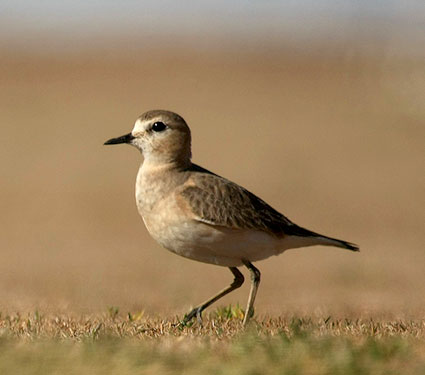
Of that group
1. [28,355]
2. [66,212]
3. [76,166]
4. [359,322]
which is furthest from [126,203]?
[28,355]

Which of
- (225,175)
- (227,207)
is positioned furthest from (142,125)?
(225,175)

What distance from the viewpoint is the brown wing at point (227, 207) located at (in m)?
7.31

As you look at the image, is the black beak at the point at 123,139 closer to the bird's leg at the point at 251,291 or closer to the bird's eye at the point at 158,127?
the bird's eye at the point at 158,127

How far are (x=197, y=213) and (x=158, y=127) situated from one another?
1.06 m

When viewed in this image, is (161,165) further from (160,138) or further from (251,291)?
(251,291)

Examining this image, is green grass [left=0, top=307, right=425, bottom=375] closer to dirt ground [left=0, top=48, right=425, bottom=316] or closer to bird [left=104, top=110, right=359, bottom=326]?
bird [left=104, top=110, right=359, bottom=326]

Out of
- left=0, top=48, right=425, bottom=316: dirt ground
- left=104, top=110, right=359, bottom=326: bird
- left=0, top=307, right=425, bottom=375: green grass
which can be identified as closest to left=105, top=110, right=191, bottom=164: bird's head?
left=104, top=110, right=359, bottom=326: bird

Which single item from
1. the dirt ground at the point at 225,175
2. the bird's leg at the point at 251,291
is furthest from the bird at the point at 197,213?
the dirt ground at the point at 225,175

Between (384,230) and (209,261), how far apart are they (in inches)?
445

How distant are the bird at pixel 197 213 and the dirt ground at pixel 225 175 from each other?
101 centimetres

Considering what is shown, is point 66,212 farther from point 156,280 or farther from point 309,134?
point 309,134

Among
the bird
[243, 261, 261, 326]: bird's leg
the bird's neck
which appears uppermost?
the bird's neck

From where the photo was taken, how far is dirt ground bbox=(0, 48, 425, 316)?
37.8ft

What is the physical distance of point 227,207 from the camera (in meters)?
7.46
